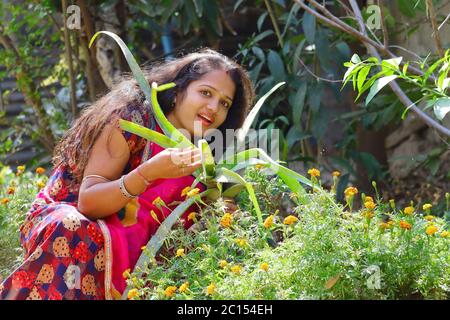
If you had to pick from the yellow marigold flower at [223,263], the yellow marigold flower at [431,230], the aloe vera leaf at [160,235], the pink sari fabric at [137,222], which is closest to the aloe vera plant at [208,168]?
the aloe vera leaf at [160,235]

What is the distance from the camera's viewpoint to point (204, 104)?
2730mm

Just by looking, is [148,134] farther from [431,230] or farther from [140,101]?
[431,230]

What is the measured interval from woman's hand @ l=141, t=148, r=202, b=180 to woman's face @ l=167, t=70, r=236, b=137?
34 cm

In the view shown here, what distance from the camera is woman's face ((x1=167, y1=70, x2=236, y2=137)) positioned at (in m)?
2.73

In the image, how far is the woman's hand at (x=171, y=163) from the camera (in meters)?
2.35

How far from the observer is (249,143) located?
3.38 m

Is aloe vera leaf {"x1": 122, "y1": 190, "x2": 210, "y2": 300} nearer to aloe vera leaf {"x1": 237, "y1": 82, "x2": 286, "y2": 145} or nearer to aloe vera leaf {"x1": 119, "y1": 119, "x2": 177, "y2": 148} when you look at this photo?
Answer: aloe vera leaf {"x1": 119, "y1": 119, "x2": 177, "y2": 148}

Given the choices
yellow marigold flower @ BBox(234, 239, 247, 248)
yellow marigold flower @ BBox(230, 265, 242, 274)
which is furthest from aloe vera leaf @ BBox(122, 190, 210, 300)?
yellow marigold flower @ BBox(230, 265, 242, 274)

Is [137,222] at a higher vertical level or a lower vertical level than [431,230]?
lower

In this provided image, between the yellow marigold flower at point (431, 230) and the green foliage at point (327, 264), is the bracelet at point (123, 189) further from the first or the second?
the yellow marigold flower at point (431, 230)

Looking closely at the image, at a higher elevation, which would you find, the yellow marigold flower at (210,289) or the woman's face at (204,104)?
the woman's face at (204,104)

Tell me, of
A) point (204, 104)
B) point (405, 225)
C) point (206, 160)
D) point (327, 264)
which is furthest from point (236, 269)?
point (204, 104)

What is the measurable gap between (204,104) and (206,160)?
13.4 inches
